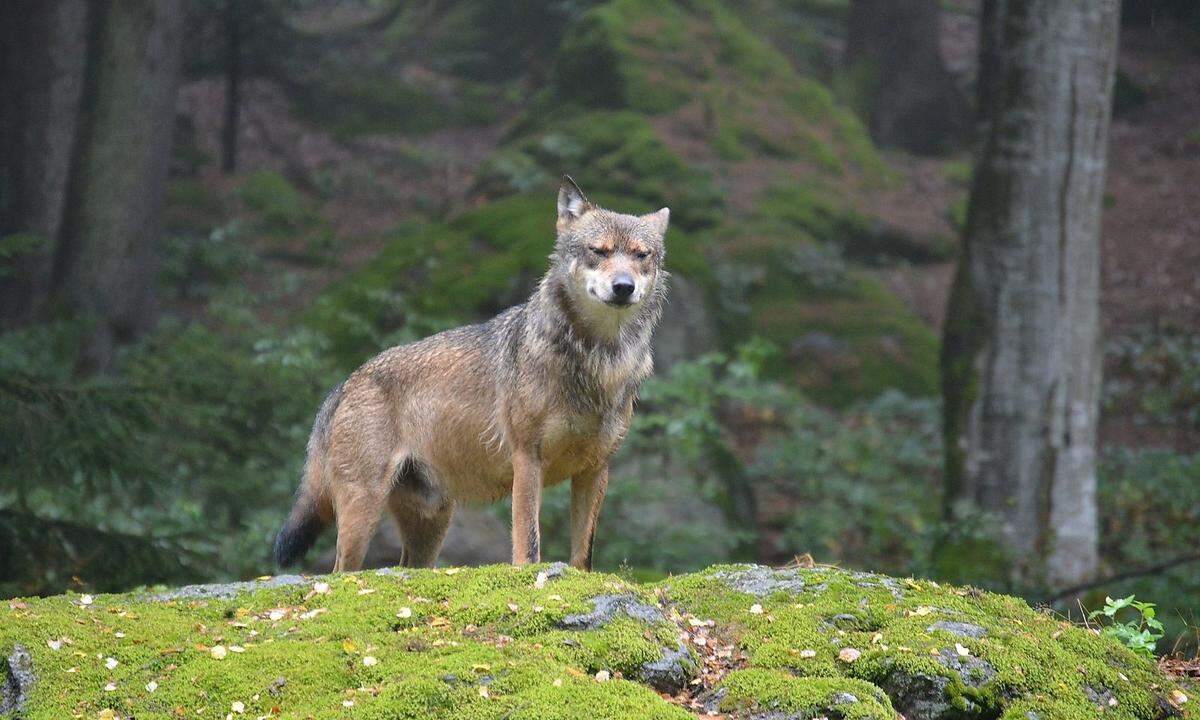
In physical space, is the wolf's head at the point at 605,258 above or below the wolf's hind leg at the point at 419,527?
above

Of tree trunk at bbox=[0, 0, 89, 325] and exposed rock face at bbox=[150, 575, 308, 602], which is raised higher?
tree trunk at bbox=[0, 0, 89, 325]

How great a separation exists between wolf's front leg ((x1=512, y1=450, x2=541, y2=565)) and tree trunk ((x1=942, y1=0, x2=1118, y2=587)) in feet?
20.5

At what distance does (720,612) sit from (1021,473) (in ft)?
22.8

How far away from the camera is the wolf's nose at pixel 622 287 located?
6.06m

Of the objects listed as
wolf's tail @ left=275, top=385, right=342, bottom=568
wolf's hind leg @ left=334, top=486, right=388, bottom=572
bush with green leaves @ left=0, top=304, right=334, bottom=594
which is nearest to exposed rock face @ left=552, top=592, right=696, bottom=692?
wolf's hind leg @ left=334, top=486, right=388, bottom=572

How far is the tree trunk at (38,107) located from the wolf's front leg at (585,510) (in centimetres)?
1194

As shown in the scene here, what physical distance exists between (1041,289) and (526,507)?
6.98 m

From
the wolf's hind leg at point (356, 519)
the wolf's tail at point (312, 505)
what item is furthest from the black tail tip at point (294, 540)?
the wolf's hind leg at point (356, 519)

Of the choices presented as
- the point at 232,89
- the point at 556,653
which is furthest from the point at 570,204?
the point at 232,89

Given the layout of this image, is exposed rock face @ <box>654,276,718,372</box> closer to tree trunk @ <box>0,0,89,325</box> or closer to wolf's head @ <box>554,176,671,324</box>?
wolf's head @ <box>554,176,671,324</box>

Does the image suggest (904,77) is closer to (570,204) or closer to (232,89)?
(232,89)

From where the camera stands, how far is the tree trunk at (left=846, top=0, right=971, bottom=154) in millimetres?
23938

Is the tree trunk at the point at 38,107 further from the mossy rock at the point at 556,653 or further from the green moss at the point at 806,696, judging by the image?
the green moss at the point at 806,696

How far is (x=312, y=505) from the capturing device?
7.14 metres
